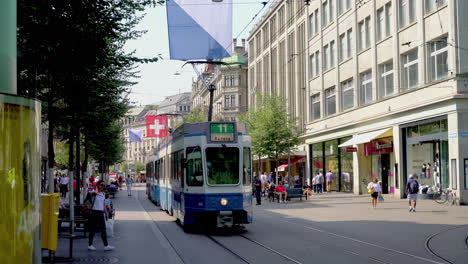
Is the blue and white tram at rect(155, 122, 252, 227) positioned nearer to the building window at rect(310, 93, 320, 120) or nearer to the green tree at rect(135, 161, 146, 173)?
the building window at rect(310, 93, 320, 120)

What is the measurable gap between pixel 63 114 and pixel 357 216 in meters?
12.0

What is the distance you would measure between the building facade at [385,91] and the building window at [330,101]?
75 millimetres

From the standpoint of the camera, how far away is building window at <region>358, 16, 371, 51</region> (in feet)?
121

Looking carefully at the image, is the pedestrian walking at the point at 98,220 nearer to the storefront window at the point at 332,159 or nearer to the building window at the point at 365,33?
the building window at the point at 365,33

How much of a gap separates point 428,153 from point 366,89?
8822mm

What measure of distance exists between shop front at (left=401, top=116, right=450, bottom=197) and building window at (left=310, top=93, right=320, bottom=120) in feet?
48.4

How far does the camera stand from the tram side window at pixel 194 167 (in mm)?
16578

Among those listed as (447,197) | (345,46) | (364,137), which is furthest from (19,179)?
(345,46)

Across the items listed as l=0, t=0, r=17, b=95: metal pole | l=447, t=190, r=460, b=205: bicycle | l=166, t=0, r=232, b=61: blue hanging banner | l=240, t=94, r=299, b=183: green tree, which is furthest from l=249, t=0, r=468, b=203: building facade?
l=0, t=0, r=17, b=95: metal pole

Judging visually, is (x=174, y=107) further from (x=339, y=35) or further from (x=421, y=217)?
(x=421, y=217)

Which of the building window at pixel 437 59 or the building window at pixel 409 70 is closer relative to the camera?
the building window at pixel 437 59

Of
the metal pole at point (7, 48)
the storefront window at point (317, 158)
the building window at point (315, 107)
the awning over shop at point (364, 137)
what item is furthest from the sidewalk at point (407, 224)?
the building window at point (315, 107)

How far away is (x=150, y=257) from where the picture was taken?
1198 centimetres

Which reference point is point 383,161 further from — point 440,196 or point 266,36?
point 266,36
